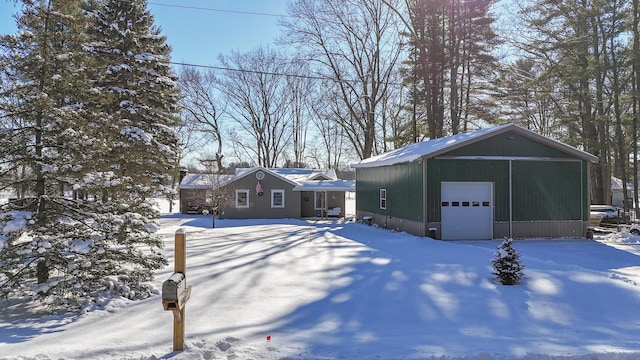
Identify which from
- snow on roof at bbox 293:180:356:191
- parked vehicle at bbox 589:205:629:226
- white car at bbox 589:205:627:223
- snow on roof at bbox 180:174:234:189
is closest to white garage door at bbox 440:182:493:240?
parked vehicle at bbox 589:205:629:226

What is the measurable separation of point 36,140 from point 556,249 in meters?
13.8

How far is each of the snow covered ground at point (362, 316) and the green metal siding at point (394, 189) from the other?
588 centimetres

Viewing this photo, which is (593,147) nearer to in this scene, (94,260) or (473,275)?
(473,275)

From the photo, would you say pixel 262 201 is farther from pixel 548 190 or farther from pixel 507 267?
pixel 507 267

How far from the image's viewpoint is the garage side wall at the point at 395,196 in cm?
1620

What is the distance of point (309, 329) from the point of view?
214 inches

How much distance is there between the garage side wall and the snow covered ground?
571 centimetres

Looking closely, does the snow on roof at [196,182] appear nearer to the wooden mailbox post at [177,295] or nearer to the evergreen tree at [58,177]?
the evergreen tree at [58,177]

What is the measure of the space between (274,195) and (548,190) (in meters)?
16.4

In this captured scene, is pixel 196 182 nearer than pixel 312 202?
No

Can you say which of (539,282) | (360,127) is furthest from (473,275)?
(360,127)

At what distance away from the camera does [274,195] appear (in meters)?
28.1

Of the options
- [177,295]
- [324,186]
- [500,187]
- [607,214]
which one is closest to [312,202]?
[324,186]

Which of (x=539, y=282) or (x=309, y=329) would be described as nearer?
(x=309, y=329)
